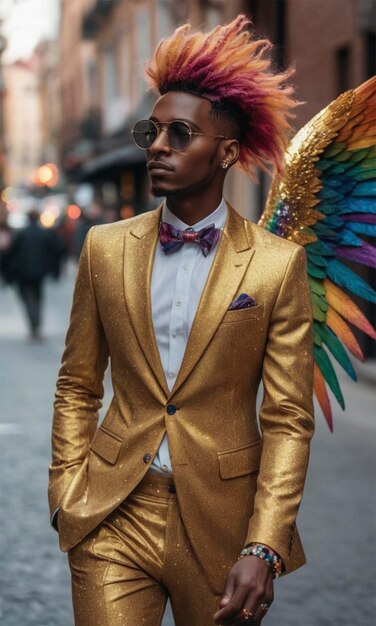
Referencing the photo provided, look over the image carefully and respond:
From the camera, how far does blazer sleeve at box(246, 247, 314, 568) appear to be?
318cm

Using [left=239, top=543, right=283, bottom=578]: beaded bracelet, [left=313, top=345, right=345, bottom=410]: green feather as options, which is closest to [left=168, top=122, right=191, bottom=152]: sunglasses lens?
[left=313, top=345, right=345, bottom=410]: green feather

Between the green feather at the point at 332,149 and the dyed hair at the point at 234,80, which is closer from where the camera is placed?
the dyed hair at the point at 234,80

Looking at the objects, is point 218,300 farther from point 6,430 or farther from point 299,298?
point 6,430

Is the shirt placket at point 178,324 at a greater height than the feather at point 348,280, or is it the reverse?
the shirt placket at point 178,324

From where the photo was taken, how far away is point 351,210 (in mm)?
3957

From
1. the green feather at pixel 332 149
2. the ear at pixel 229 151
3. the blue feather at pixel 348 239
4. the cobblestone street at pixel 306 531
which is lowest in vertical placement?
the cobblestone street at pixel 306 531

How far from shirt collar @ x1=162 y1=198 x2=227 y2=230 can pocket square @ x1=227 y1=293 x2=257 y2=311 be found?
8.5 inches

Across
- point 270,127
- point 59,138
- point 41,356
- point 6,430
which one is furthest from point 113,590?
point 59,138

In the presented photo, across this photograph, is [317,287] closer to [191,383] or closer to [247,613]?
[191,383]

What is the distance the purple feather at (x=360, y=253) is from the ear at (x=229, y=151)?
0.60 metres

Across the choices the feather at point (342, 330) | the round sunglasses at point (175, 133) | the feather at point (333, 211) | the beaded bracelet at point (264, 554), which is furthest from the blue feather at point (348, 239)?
the beaded bracelet at point (264, 554)

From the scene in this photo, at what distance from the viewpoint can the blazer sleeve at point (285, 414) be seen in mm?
3184

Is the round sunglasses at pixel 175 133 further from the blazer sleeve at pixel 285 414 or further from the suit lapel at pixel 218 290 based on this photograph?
the blazer sleeve at pixel 285 414

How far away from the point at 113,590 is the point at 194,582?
0.63ft
